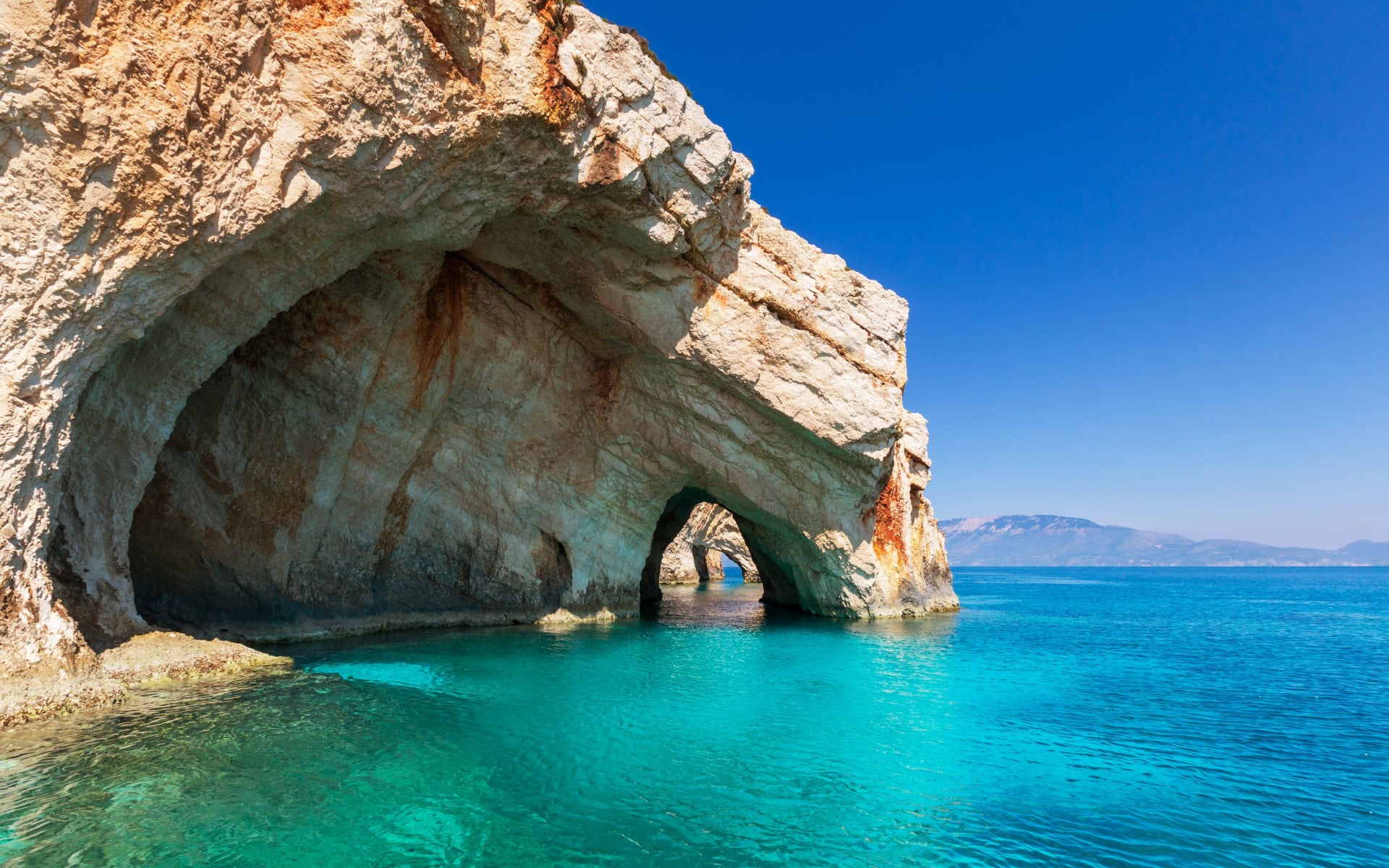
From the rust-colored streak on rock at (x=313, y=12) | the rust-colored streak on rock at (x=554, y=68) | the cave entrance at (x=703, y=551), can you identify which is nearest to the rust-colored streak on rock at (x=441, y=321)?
the rust-colored streak on rock at (x=554, y=68)

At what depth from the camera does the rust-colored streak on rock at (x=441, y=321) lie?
18.8 meters

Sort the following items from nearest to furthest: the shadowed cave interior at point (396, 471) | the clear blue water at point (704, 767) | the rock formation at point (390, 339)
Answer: the clear blue water at point (704, 767) → the rock formation at point (390, 339) → the shadowed cave interior at point (396, 471)

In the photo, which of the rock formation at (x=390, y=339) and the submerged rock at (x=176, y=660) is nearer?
the rock formation at (x=390, y=339)

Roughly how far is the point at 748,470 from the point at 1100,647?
11.4m

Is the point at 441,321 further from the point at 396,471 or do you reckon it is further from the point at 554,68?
the point at 554,68

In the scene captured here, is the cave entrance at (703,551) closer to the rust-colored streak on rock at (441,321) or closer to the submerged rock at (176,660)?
the rust-colored streak on rock at (441,321)

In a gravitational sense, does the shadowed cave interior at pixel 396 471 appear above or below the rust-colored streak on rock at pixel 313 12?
below

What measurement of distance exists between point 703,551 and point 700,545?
3.52 m

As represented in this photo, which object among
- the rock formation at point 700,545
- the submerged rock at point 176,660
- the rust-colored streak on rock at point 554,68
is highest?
the rust-colored streak on rock at point 554,68

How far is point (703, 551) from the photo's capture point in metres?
58.0

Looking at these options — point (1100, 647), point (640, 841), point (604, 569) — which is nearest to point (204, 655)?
point (640, 841)

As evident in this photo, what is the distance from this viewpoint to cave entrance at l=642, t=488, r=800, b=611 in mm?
30438

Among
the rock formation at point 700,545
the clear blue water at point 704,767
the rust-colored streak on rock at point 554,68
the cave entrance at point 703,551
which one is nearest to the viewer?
the clear blue water at point 704,767

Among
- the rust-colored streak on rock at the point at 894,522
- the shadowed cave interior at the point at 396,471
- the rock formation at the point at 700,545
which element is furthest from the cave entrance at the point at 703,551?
the shadowed cave interior at the point at 396,471
